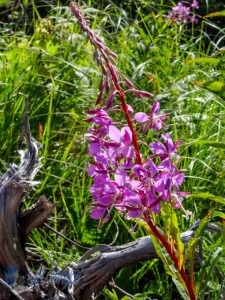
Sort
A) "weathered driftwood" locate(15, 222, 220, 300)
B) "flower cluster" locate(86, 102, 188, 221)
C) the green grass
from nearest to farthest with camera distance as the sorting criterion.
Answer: "flower cluster" locate(86, 102, 188, 221) < "weathered driftwood" locate(15, 222, 220, 300) < the green grass

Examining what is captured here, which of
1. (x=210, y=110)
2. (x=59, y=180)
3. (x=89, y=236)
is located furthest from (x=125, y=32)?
(x=89, y=236)

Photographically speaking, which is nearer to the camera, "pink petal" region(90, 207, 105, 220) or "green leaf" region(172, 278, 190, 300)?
"pink petal" region(90, 207, 105, 220)

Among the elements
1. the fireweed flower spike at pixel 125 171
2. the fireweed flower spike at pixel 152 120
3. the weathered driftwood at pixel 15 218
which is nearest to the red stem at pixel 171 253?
the fireweed flower spike at pixel 125 171

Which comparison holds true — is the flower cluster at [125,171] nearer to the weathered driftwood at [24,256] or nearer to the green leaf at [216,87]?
the green leaf at [216,87]

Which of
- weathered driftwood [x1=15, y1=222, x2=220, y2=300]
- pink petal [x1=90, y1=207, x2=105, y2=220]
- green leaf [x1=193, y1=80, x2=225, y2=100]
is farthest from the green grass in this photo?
pink petal [x1=90, y1=207, x2=105, y2=220]

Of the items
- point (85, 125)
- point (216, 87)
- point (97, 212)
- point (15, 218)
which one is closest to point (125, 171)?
point (97, 212)

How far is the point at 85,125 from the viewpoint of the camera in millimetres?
2953

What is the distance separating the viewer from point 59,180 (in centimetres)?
257

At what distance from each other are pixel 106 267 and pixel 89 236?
20.2 inches

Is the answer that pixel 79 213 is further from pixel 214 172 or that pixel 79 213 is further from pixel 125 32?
pixel 125 32

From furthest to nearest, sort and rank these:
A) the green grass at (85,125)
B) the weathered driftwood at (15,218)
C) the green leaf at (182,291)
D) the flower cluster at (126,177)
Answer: the green grass at (85,125)
the weathered driftwood at (15,218)
the green leaf at (182,291)
the flower cluster at (126,177)

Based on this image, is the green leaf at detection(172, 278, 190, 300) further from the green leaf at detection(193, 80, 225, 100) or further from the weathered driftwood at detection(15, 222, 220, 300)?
the green leaf at detection(193, 80, 225, 100)

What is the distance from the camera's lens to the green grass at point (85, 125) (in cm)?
215

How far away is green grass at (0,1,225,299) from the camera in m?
2.15
